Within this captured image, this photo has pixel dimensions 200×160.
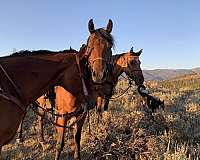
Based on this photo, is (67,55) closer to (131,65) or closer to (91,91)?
(91,91)

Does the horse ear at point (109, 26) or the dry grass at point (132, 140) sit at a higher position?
the horse ear at point (109, 26)

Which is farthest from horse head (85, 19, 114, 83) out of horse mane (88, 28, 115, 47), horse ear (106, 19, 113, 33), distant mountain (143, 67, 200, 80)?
distant mountain (143, 67, 200, 80)

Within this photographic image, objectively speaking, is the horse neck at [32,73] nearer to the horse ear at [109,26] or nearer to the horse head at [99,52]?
the horse head at [99,52]

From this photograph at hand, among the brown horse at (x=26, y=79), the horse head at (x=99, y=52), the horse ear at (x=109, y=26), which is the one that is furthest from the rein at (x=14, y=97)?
the horse ear at (x=109, y=26)

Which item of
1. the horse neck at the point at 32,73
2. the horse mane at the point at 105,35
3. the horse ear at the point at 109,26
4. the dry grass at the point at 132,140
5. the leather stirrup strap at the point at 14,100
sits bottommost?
the dry grass at the point at 132,140

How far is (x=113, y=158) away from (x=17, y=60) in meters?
3.13

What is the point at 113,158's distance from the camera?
23.0 ft

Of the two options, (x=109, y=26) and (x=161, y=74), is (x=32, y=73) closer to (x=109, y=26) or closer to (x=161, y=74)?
(x=109, y=26)

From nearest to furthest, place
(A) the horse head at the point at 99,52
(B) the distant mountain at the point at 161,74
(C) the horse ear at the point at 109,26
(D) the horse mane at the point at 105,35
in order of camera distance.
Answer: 1. (A) the horse head at the point at 99,52
2. (D) the horse mane at the point at 105,35
3. (C) the horse ear at the point at 109,26
4. (B) the distant mountain at the point at 161,74

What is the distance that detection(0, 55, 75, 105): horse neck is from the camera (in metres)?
4.64

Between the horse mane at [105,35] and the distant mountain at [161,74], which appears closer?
the horse mane at [105,35]

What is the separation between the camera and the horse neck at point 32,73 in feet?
15.2

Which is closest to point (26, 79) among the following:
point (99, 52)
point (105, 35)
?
point (99, 52)

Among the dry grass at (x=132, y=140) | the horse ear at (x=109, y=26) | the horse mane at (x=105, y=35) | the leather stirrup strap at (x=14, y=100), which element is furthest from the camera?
the dry grass at (x=132, y=140)
